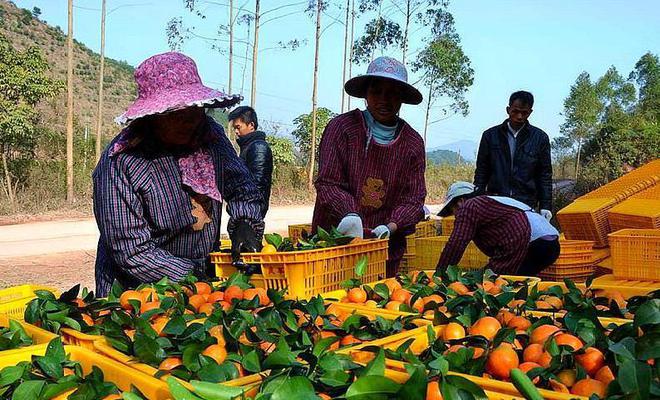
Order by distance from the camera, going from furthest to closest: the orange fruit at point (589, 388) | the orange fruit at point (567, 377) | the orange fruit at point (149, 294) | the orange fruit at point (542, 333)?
the orange fruit at point (149, 294)
the orange fruit at point (542, 333)
the orange fruit at point (567, 377)
the orange fruit at point (589, 388)

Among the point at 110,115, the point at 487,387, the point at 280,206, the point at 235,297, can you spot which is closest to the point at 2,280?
the point at 235,297

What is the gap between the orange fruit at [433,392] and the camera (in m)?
1.16

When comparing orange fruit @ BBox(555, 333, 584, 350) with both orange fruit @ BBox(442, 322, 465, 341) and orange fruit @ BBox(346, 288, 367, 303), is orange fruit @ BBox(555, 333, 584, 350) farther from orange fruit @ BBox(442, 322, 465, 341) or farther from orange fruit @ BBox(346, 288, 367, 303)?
orange fruit @ BBox(346, 288, 367, 303)

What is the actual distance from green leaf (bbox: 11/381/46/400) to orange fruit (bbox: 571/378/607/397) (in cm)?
108

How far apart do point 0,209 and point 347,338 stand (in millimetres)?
13508

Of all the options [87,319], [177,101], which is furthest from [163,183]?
[87,319]

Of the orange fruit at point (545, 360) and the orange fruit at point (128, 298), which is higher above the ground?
the orange fruit at point (545, 360)

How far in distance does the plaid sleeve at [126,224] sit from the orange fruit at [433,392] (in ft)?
4.68

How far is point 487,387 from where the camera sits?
1235mm

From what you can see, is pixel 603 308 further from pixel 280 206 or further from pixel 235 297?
pixel 280 206

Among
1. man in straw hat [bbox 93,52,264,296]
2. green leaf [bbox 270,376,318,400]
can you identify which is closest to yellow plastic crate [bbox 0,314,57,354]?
man in straw hat [bbox 93,52,264,296]

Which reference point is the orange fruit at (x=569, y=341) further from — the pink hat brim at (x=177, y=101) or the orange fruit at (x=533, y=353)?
the pink hat brim at (x=177, y=101)

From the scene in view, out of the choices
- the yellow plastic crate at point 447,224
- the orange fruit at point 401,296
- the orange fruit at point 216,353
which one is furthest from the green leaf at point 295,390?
the yellow plastic crate at point 447,224

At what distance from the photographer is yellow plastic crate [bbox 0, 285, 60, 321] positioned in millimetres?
2203
